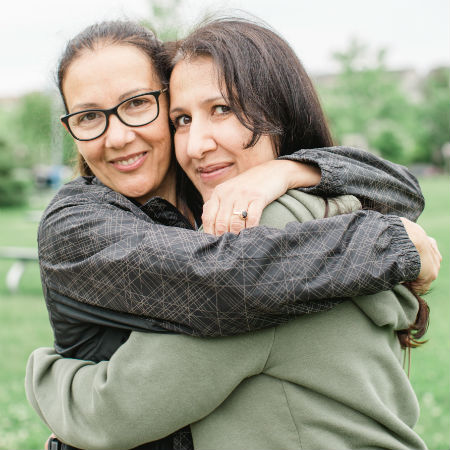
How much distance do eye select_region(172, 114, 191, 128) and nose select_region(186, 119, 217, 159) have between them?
0.13 meters

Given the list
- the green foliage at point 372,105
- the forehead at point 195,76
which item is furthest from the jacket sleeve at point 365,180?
the green foliage at point 372,105

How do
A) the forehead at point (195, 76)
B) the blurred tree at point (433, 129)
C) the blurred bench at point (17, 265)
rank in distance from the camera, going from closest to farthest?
the forehead at point (195, 76) → the blurred bench at point (17, 265) → the blurred tree at point (433, 129)

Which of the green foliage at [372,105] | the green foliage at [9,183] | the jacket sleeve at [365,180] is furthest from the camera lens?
the green foliage at [372,105]

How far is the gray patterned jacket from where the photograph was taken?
1639 mm

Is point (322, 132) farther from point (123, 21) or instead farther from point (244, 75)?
point (123, 21)

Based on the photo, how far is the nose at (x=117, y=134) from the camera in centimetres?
225

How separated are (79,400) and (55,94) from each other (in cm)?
143

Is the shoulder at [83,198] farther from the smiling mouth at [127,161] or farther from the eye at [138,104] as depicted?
the eye at [138,104]

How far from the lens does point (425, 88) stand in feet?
221

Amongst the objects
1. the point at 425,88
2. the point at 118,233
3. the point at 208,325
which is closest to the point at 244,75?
the point at 118,233

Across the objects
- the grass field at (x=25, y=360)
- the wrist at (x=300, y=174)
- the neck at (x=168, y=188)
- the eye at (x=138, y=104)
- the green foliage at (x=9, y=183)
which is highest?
the eye at (x=138, y=104)

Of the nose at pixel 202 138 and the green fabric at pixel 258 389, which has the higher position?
the nose at pixel 202 138

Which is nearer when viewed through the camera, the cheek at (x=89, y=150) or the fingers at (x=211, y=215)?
the fingers at (x=211, y=215)

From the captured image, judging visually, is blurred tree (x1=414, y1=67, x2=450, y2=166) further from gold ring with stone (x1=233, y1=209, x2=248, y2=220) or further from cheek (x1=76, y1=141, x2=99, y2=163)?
gold ring with stone (x1=233, y1=209, x2=248, y2=220)
